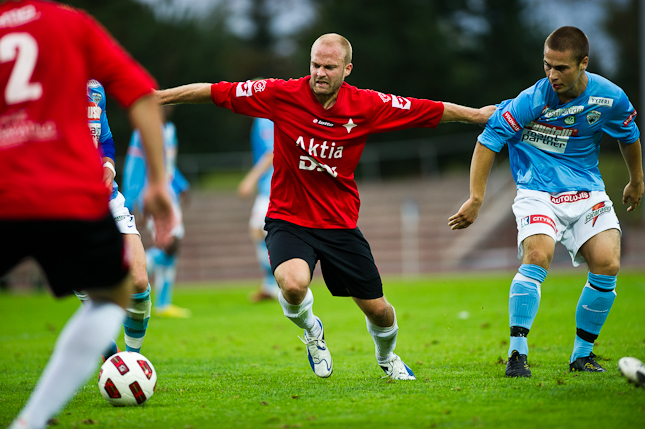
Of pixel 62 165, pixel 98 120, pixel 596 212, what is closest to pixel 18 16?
pixel 62 165

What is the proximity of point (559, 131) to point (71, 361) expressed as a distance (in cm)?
374

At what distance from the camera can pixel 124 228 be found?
502 centimetres

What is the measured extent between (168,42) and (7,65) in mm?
28582

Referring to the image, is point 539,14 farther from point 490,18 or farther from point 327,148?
point 327,148

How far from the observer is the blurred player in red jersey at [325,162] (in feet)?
15.6

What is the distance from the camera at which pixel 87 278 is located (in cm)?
293

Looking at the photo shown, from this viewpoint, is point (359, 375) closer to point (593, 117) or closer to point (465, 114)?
point (465, 114)

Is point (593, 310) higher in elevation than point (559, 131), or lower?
lower

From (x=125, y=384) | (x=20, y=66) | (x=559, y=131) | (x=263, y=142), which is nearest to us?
(x=20, y=66)

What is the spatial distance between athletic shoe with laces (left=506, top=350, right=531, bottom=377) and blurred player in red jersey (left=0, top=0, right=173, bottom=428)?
278 centimetres

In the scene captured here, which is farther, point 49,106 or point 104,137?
point 104,137

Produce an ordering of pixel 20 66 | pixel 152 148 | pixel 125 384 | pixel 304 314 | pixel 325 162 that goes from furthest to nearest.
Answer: pixel 325 162, pixel 304 314, pixel 125 384, pixel 152 148, pixel 20 66

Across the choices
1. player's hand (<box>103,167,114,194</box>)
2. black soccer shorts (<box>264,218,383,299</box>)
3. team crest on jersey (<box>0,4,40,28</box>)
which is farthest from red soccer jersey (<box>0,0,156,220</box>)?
black soccer shorts (<box>264,218,383,299</box>)

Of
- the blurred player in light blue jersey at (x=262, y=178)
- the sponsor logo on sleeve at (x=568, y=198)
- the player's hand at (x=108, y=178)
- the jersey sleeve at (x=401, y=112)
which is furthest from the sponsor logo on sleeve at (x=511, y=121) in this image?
the blurred player in light blue jersey at (x=262, y=178)
